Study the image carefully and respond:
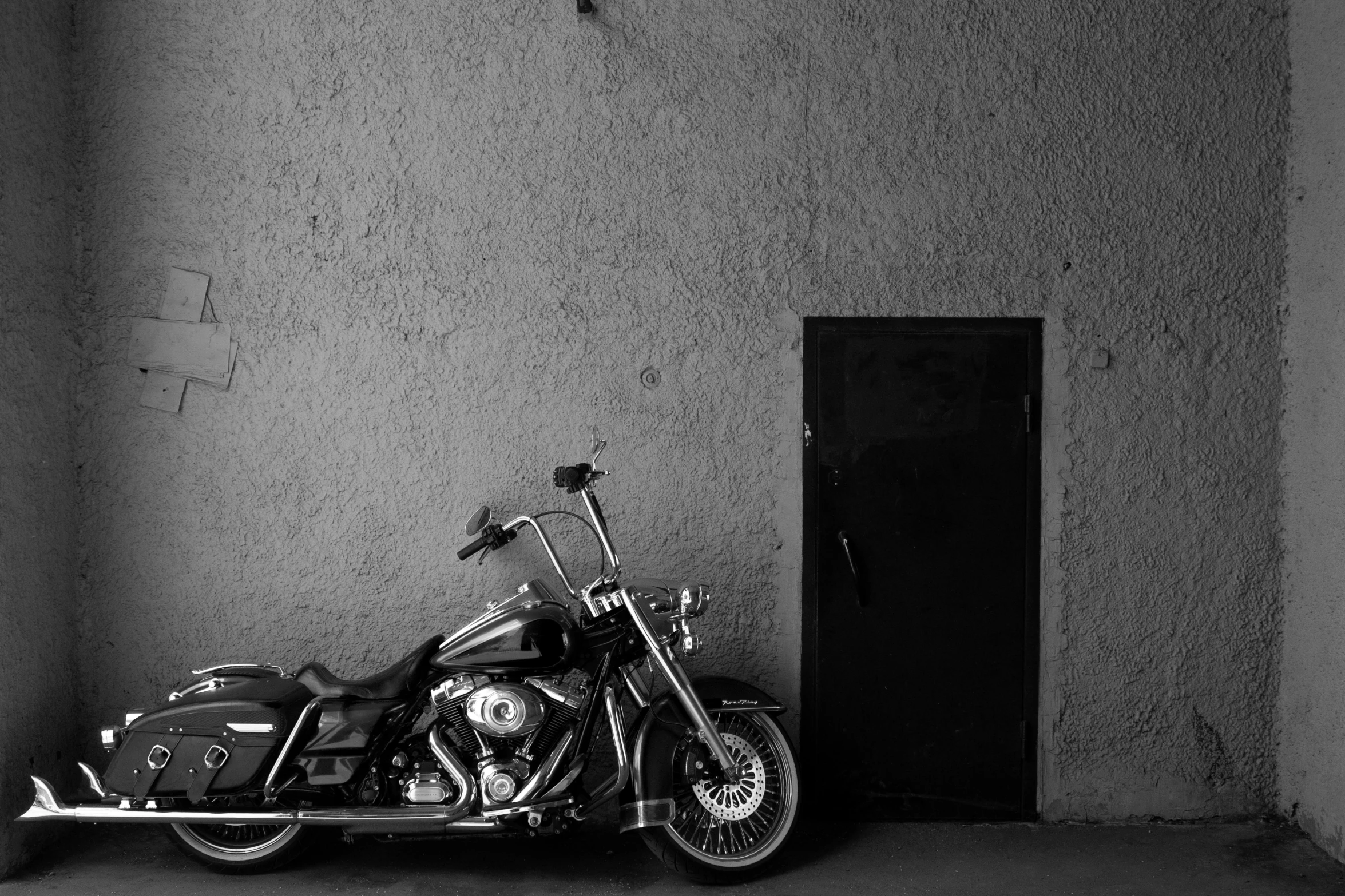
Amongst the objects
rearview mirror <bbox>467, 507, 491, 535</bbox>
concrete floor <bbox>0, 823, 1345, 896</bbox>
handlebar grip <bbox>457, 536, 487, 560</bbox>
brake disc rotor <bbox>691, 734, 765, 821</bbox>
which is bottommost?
concrete floor <bbox>0, 823, 1345, 896</bbox>

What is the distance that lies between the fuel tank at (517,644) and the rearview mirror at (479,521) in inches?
12.7

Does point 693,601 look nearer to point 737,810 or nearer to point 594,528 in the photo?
point 594,528

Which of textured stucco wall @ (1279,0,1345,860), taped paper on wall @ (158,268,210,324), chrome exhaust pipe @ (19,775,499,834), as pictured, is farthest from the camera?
taped paper on wall @ (158,268,210,324)

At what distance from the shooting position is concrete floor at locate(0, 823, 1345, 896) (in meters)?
3.79

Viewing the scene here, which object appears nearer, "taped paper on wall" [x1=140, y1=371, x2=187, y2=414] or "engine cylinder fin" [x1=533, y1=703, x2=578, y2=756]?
"engine cylinder fin" [x1=533, y1=703, x2=578, y2=756]

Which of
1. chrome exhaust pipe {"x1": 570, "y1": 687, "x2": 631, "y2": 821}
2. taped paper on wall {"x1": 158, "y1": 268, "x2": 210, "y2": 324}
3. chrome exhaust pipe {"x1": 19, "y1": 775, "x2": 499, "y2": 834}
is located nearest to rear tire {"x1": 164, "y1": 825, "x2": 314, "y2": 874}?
chrome exhaust pipe {"x1": 19, "y1": 775, "x2": 499, "y2": 834}

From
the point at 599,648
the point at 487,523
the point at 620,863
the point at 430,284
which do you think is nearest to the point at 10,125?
the point at 430,284

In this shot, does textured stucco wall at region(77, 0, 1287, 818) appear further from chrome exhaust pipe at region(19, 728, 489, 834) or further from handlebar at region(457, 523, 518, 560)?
chrome exhaust pipe at region(19, 728, 489, 834)

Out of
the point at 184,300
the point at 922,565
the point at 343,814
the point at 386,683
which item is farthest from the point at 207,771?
the point at 922,565

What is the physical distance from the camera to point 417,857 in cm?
402

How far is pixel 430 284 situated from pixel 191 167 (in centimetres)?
112

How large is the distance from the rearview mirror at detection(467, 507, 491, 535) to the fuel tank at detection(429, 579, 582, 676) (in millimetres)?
322

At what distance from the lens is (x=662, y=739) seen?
12.5ft

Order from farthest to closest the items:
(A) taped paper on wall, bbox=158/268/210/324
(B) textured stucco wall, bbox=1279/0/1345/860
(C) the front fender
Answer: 1. (A) taped paper on wall, bbox=158/268/210/324
2. (B) textured stucco wall, bbox=1279/0/1345/860
3. (C) the front fender
